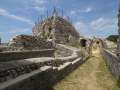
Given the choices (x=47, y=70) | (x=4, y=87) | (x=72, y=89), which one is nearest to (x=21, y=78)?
(x=4, y=87)

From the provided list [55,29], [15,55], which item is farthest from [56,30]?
[15,55]

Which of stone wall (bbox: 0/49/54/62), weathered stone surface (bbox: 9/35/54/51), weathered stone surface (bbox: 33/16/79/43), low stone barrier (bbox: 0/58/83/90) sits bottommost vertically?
low stone barrier (bbox: 0/58/83/90)

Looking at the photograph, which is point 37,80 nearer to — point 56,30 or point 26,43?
point 26,43

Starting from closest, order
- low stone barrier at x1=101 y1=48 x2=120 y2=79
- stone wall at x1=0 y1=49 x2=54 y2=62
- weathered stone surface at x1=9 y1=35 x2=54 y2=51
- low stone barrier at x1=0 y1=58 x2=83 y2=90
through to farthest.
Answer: low stone barrier at x1=0 y1=58 x2=83 y2=90, low stone barrier at x1=101 y1=48 x2=120 y2=79, stone wall at x1=0 y1=49 x2=54 y2=62, weathered stone surface at x1=9 y1=35 x2=54 y2=51

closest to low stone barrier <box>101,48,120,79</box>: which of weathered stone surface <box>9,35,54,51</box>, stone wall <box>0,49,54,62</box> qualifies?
stone wall <box>0,49,54,62</box>

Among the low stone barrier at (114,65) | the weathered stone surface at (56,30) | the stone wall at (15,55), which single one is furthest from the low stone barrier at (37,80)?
the weathered stone surface at (56,30)

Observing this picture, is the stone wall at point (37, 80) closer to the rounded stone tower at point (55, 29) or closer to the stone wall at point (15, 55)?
the stone wall at point (15, 55)

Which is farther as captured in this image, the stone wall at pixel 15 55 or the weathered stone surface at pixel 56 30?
the weathered stone surface at pixel 56 30

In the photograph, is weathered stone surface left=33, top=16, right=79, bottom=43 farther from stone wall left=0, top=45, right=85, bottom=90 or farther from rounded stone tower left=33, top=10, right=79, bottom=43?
stone wall left=0, top=45, right=85, bottom=90

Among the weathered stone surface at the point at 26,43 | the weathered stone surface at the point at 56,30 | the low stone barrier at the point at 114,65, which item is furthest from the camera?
the weathered stone surface at the point at 56,30

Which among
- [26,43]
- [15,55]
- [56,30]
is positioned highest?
[56,30]

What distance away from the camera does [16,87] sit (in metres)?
5.19

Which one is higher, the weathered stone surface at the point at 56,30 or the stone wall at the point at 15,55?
the weathered stone surface at the point at 56,30

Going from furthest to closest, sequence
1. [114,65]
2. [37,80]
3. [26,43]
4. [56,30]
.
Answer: [56,30], [26,43], [114,65], [37,80]
